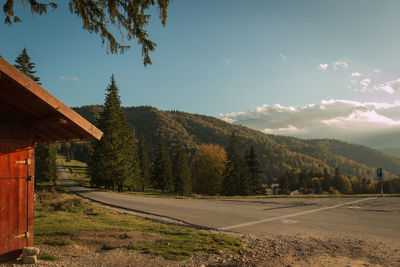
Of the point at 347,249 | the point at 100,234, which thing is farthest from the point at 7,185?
the point at 347,249

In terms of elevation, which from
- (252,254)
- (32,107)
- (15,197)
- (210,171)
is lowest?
(210,171)

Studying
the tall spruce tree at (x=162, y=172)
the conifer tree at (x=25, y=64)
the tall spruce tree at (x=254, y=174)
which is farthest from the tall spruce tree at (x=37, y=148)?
the tall spruce tree at (x=254, y=174)

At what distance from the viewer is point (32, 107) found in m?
5.85

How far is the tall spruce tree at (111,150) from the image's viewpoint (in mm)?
33000

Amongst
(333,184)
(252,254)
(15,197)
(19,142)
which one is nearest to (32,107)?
(19,142)

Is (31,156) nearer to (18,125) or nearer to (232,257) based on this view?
(18,125)

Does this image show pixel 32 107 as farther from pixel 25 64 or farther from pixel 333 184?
pixel 333 184

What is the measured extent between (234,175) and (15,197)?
147 feet

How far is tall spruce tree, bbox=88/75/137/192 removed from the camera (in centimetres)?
3300

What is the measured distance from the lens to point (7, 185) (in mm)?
5609

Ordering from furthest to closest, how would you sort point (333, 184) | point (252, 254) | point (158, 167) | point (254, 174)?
→ point (333, 184), point (158, 167), point (254, 174), point (252, 254)

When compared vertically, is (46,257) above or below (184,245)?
above

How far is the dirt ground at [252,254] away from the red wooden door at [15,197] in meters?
0.46

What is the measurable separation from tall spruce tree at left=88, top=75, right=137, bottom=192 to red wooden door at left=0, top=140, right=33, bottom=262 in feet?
90.8
